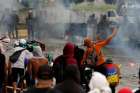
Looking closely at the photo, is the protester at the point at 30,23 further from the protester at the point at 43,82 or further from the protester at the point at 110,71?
the protester at the point at 43,82

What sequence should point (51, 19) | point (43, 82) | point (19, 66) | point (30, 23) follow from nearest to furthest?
point (43, 82) < point (19, 66) < point (30, 23) < point (51, 19)

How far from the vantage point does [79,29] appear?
2786 cm

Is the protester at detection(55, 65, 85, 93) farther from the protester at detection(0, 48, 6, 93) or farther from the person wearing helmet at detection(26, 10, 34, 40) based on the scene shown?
the person wearing helmet at detection(26, 10, 34, 40)

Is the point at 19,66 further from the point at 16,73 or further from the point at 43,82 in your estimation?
the point at 43,82

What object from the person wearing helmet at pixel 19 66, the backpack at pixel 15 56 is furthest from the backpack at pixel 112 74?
the backpack at pixel 15 56

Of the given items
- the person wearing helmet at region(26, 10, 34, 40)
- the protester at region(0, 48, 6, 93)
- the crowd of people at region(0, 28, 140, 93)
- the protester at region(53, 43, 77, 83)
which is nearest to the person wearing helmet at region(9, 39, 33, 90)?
the crowd of people at region(0, 28, 140, 93)

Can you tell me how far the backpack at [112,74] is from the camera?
1013 centimetres

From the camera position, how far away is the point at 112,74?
1019 cm

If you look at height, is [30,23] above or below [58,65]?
below

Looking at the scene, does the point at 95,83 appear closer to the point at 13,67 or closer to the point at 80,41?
the point at 13,67

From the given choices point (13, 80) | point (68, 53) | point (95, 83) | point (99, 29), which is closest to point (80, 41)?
point (99, 29)

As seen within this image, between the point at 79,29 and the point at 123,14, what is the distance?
8.22 ft

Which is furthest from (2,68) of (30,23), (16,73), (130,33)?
(30,23)

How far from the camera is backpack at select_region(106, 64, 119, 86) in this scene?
33.2 feet
